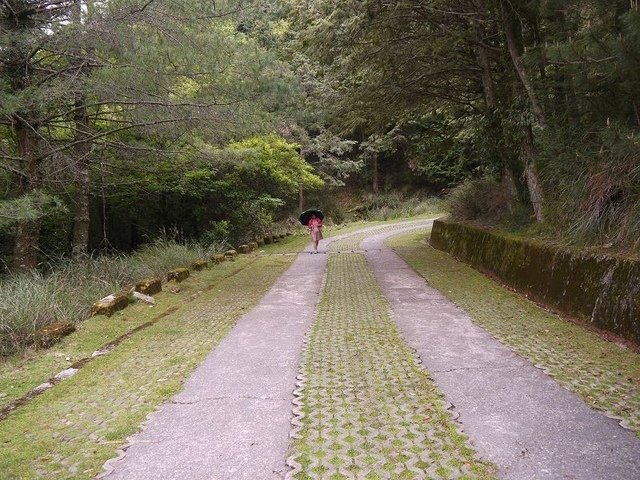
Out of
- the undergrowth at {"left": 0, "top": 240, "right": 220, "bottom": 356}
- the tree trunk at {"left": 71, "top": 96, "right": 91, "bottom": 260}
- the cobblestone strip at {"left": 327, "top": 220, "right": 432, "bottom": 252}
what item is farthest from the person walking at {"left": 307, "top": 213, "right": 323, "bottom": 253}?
the tree trunk at {"left": 71, "top": 96, "right": 91, "bottom": 260}

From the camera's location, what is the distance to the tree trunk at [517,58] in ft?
30.9

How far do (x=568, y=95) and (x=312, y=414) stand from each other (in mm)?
7768

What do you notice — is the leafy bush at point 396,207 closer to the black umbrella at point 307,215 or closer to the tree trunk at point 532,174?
the black umbrella at point 307,215

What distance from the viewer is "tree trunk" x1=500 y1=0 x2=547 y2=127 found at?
371 inches

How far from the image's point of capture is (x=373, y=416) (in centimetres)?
372

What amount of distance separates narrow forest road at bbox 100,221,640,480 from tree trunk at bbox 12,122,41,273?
18.3ft

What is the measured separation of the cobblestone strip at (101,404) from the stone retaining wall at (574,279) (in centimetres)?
465

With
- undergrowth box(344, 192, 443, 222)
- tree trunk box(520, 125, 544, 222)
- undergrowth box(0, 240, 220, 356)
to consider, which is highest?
tree trunk box(520, 125, 544, 222)

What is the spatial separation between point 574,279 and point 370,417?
444 cm

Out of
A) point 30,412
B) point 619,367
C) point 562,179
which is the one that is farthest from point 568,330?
point 30,412

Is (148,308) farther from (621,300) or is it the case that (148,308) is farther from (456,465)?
(621,300)

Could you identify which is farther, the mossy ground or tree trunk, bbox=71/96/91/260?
tree trunk, bbox=71/96/91/260

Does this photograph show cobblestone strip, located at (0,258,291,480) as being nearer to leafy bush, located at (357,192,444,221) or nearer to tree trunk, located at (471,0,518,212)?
tree trunk, located at (471,0,518,212)

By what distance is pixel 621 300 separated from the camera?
568cm
